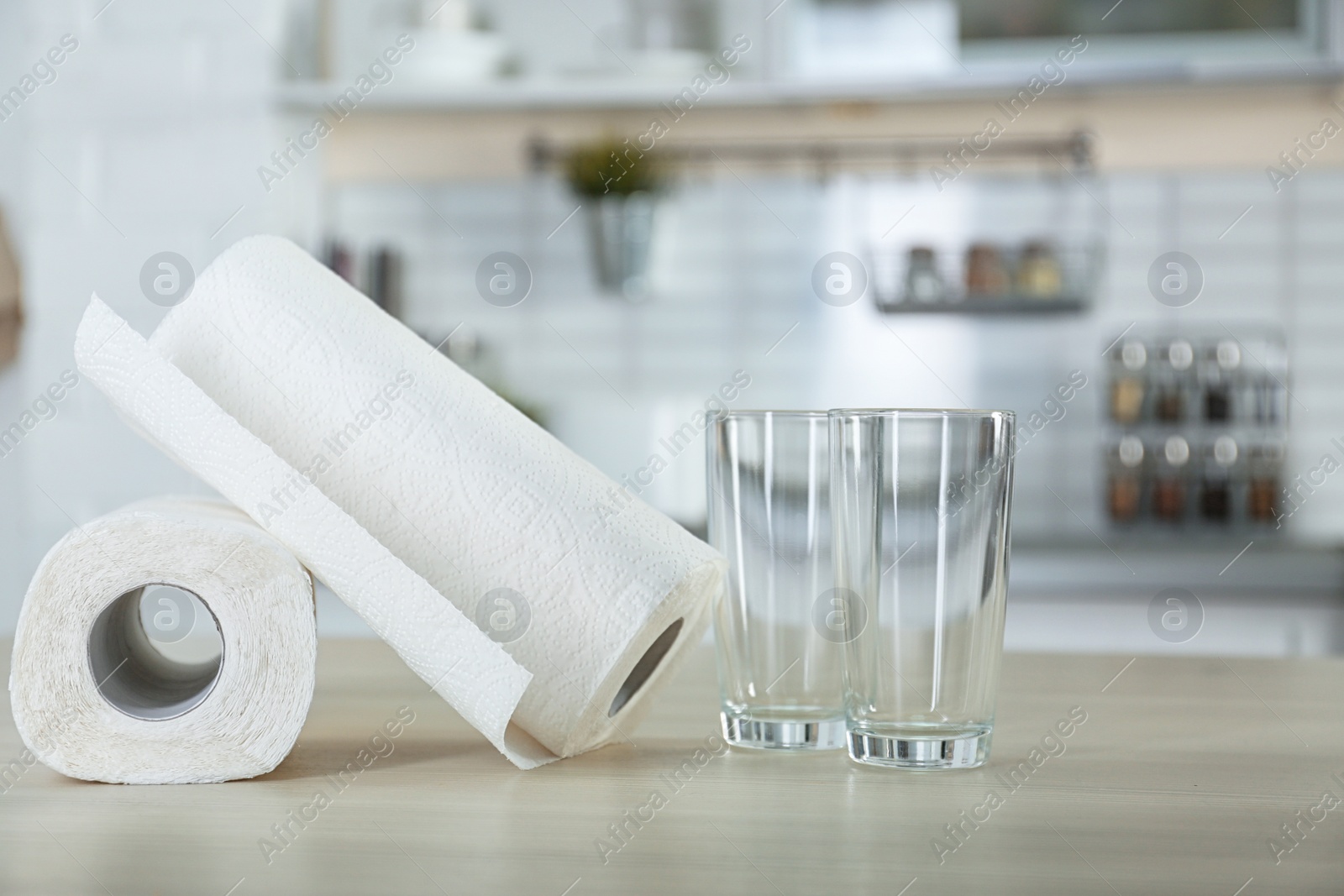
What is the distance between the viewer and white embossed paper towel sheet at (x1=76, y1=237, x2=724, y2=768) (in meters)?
0.49

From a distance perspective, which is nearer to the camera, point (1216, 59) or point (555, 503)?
point (555, 503)

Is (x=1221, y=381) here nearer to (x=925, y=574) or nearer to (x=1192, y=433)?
(x=1192, y=433)

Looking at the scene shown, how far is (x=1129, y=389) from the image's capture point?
2.07 meters

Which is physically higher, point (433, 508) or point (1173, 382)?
point (433, 508)

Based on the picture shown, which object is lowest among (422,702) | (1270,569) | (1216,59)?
(1270,569)

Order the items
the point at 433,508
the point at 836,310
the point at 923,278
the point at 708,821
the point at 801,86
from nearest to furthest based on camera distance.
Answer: the point at 708,821 < the point at 433,508 < the point at 801,86 < the point at 923,278 < the point at 836,310

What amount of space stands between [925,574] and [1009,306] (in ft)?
5.48

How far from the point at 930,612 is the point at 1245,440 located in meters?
1.81

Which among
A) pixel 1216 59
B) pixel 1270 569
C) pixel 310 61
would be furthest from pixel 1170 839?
pixel 310 61

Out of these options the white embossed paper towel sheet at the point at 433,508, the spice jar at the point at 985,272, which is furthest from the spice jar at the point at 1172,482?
the white embossed paper towel sheet at the point at 433,508

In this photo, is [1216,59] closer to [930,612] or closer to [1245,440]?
[1245,440]

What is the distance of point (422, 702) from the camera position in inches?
25.7

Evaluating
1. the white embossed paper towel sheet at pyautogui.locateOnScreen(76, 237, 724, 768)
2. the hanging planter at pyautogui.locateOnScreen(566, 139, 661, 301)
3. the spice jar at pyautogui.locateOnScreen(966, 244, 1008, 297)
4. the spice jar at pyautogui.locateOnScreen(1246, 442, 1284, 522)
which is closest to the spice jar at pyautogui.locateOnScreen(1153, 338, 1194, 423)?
the spice jar at pyautogui.locateOnScreen(1246, 442, 1284, 522)

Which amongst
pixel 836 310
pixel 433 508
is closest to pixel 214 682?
pixel 433 508
